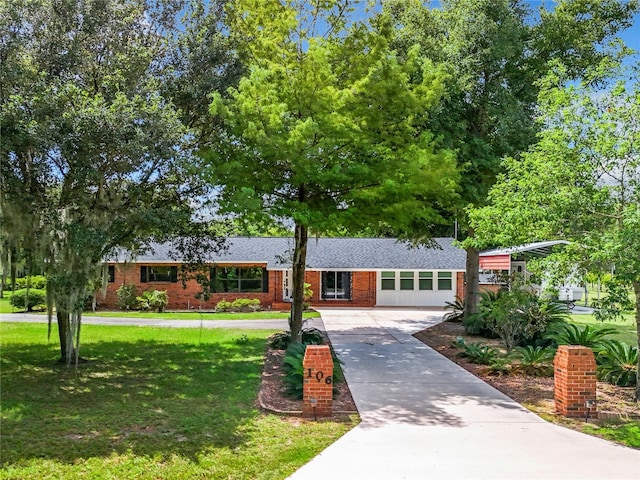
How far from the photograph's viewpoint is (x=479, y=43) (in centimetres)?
1509

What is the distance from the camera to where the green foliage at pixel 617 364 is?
9977 millimetres

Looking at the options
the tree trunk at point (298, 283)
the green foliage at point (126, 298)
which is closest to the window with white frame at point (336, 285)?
the green foliage at point (126, 298)

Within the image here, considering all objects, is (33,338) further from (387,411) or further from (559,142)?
(559,142)

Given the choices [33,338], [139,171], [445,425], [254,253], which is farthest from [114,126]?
[254,253]

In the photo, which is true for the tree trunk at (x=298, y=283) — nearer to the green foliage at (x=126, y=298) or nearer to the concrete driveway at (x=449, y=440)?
the concrete driveway at (x=449, y=440)

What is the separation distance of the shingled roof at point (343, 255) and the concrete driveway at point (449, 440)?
16793 mm

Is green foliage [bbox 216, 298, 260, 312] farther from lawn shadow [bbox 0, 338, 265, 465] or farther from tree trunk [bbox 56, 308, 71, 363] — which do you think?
tree trunk [bbox 56, 308, 71, 363]

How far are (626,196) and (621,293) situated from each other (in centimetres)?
148

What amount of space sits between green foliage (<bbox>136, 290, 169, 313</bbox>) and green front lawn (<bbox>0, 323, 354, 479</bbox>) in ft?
40.6

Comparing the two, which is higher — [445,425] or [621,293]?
[621,293]

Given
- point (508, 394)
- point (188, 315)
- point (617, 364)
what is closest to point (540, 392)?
point (508, 394)

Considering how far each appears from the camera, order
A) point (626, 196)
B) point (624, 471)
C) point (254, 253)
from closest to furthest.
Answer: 1. point (624, 471)
2. point (626, 196)
3. point (254, 253)

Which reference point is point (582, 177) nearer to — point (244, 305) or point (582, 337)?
point (582, 337)

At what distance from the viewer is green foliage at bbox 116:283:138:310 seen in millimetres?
25922
